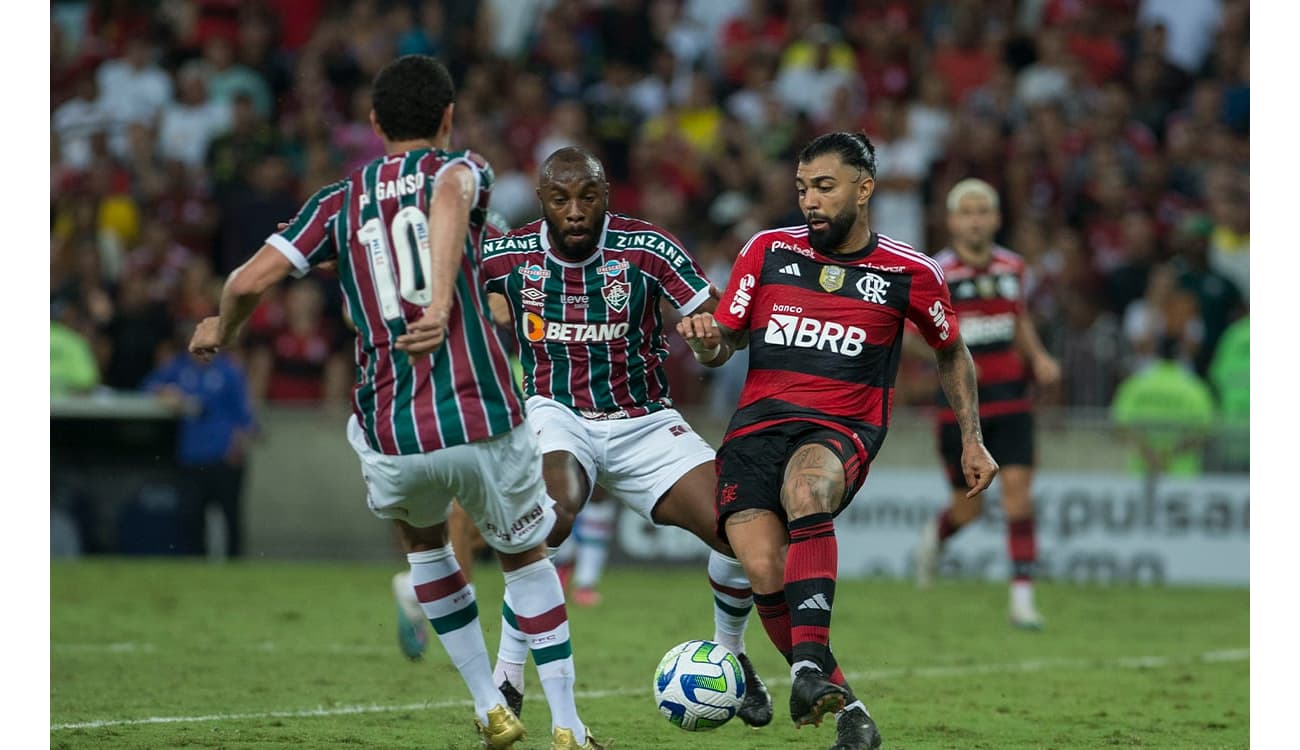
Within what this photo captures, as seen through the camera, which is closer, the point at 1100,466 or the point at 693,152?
the point at 1100,466

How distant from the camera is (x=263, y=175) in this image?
17.3m

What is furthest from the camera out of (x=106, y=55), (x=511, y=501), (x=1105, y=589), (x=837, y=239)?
(x=106, y=55)

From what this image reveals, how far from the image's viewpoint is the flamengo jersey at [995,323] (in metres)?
11.8

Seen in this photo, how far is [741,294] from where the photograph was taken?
23.2ft

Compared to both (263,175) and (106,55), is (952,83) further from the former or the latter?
(106,55)

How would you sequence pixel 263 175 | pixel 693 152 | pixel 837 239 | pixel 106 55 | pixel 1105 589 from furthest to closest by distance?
pixel 106 55 < pixel 693 152 < pixel 263 175 < pixel 1105 589 < pixel 837 239

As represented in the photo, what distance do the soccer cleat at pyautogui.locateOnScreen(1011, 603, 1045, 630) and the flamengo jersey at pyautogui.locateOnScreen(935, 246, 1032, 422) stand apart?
1.27m

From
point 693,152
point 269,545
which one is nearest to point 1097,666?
point 269,545

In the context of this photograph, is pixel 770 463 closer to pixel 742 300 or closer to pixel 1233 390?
pixel 742 300

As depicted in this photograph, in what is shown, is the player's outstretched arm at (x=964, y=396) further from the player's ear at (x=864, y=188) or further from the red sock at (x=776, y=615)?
the red sock at (x=776, y=615)

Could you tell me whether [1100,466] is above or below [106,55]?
below

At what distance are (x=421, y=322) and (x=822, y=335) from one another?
1775 mm

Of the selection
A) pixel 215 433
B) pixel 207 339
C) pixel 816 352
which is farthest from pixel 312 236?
pixel 215 433

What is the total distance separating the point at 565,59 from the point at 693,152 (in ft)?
6.77
